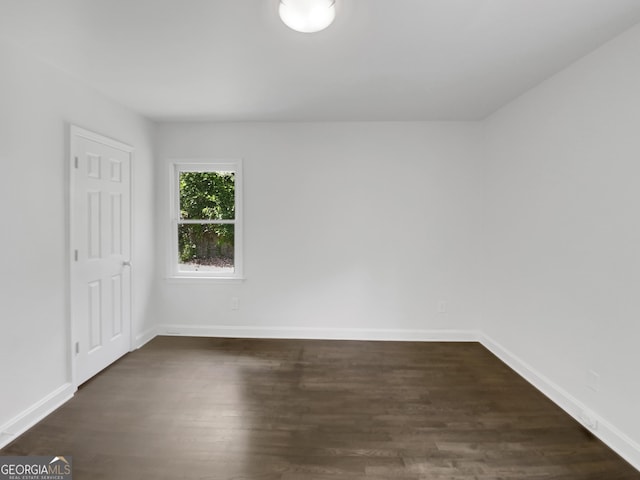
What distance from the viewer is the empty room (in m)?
1.92

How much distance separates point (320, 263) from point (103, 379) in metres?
2.35

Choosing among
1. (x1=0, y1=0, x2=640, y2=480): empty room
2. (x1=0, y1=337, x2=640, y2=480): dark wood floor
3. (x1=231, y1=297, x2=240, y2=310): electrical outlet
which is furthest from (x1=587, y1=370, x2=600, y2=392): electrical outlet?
(x1=231, y1=297, x2=240, y2=310): electrical outlet

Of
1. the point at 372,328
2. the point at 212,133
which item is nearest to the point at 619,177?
the point at 372,328

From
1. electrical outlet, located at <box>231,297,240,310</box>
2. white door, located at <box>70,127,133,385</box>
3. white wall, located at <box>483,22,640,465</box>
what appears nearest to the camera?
white wall, located at <box>483,22,640,465</box>

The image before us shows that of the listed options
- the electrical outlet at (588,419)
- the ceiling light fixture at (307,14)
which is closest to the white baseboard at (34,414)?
the ceiling light fixture at (307,14)

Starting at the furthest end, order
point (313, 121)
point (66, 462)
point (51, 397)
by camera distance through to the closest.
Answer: point (313, 121)
point (51, 397)
point (66, 462)

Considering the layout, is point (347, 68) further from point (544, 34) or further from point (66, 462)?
point (66, 462)

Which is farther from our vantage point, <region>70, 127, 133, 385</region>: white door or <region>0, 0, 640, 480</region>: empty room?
<region>70, 127, 133, 385</region>: white door

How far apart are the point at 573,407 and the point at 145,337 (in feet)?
13.3

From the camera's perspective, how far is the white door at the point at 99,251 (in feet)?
8.68

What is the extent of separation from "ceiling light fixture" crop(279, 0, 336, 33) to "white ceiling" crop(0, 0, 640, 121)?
0.07 m

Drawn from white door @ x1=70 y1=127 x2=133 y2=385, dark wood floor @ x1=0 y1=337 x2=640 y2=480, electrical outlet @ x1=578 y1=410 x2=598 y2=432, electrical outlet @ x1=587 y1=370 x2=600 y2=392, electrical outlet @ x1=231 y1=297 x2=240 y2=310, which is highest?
white door @ x1=70 y1=127 x2=133 y2=385

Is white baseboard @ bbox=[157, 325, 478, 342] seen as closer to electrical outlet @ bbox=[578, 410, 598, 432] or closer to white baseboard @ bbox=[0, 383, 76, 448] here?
white baseboard @ bbox=[0, 383, 76, 448]

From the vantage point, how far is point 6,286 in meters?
2.06
